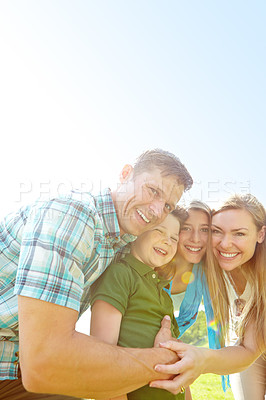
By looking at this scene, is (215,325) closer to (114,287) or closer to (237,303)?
(237,303)

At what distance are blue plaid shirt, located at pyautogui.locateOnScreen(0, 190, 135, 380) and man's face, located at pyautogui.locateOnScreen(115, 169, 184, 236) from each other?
0.68 feet

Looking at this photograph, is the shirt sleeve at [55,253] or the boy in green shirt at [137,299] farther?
the boy in green shirt at [137,299]

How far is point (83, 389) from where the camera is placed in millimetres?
2242

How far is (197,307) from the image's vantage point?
4.24 metres

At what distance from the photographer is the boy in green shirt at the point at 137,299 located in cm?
263

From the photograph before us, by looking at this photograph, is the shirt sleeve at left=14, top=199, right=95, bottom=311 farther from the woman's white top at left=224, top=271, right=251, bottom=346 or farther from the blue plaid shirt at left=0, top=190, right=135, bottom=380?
the woman's white top at left=224, top=271, right=251, bottom=346

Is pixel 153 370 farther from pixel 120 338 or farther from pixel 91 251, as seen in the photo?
pixel 91 251

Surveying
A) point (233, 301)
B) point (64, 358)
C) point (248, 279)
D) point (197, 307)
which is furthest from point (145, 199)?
point (233, 301)

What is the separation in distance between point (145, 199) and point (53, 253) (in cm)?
125

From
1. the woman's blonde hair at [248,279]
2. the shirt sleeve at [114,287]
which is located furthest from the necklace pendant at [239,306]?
the shirt sleeve at [114,287]

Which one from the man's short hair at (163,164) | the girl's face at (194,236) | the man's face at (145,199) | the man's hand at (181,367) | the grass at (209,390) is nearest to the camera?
the man's hand at (181,367)

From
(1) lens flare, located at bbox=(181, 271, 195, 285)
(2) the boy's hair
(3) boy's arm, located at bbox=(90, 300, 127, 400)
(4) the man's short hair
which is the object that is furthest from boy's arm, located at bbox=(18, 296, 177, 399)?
(1) lens flare, located at bbox=(181, 271, 195, 285)

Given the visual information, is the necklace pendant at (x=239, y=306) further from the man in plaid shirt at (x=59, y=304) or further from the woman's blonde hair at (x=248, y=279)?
the man in plaid shirt at (x=59, y=304)

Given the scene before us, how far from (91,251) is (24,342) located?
69cm
